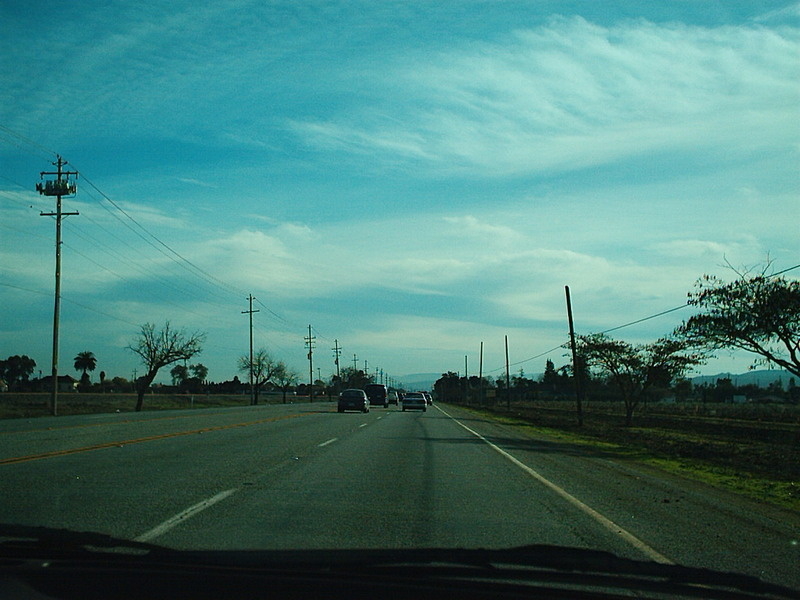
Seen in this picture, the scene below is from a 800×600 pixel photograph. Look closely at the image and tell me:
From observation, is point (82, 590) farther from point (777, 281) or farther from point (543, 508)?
point (777, 281)

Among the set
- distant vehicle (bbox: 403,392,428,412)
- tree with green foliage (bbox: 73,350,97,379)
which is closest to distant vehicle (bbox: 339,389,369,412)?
distant vehicle (bbox: 403,392,428,412)

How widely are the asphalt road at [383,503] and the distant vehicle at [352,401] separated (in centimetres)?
3146

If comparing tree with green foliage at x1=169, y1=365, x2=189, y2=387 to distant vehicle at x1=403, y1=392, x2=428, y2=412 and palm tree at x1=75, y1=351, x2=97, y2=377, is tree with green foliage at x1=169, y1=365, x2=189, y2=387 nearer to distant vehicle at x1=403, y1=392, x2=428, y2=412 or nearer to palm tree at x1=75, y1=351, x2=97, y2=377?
palm tree at x1=75, y1=351, x2=97, y2=377

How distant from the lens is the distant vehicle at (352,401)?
49062 millimetres

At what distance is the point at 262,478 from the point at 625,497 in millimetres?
5810

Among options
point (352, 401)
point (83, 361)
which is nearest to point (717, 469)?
point (352, 401)

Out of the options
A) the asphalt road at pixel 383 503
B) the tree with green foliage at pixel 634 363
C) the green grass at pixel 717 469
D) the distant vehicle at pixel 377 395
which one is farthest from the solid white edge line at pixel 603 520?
the distant vehicle at pixel 377 395

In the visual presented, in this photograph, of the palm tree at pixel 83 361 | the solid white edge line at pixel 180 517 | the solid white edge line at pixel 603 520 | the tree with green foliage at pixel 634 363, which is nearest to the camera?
the solid white edge line at pixel 603 520

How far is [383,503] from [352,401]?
131 feet

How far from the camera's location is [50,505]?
9094mm

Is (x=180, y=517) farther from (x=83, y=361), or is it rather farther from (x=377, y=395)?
(x=83, y=361)

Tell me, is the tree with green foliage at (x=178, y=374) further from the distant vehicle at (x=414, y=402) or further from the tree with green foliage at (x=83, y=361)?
the distant vehicle at (x=414, y=402)

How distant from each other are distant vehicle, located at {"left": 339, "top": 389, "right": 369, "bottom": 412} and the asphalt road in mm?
31461

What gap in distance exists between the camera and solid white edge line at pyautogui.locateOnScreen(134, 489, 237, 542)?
7.43 m
